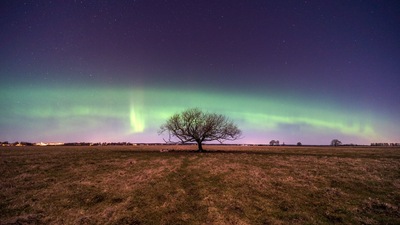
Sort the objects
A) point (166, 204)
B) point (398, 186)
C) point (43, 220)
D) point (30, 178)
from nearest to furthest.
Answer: point (43, 220) < point (166, 204) < point (398, 186) < point (30, 178)

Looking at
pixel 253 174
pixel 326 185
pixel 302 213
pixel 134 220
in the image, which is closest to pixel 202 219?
pixel 134 220

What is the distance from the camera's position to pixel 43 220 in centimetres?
1501

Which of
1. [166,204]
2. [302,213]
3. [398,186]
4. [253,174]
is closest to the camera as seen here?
[302,213]

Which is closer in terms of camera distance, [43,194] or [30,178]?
[43,194]

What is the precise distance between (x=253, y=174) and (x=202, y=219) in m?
12.3

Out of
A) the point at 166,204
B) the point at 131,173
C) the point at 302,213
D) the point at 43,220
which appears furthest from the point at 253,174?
the point at 43,220

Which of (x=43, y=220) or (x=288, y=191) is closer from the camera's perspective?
(x=43, y=220)

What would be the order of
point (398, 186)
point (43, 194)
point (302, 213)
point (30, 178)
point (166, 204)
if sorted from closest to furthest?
1. point (302, 213)
2. point (166, 204)
3. point (43, 194)
4. point (398, 186)
5. point (30, 178)

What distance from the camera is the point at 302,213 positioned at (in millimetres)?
16094

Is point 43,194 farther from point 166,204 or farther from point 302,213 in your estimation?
point 302,213

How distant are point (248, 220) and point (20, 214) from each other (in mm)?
15470

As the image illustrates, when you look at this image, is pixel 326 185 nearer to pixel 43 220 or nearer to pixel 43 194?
pixel 43 220

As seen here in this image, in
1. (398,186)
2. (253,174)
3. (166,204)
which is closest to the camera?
(166,204)

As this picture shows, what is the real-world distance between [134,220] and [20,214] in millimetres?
7968
